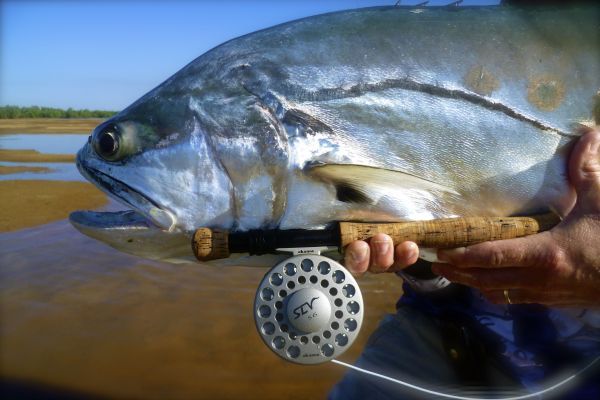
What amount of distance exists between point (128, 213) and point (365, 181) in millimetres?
834

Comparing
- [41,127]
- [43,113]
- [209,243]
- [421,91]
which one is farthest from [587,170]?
[43,113]

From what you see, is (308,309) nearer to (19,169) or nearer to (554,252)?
(554,252)

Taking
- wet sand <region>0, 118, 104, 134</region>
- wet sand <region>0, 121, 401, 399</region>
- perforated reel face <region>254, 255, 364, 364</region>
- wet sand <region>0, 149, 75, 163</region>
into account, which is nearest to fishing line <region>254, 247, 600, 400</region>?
perforated reel face <region>254, 255, 364, 364</region>

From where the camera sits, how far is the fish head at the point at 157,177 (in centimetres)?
164

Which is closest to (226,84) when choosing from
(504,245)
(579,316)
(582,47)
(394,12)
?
(394,12)

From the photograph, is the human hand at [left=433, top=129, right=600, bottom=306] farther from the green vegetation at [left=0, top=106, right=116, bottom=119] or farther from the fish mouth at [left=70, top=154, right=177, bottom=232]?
the green vegetation at [left=0, top=106, right=116, bottom=119]

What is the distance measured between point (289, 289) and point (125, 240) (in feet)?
1.93

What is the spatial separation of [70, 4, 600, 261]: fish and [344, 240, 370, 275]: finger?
10cm

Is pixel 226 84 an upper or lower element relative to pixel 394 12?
lower

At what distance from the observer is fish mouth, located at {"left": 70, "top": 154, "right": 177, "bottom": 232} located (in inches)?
64.2

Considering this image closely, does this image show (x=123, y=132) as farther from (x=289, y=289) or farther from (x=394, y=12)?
(x=394, y=12)

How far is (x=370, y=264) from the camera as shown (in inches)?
68.2

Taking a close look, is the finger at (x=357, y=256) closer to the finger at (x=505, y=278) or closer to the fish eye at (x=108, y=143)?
the finger at (x=505, y=278)

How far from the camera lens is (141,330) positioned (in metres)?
3.71
